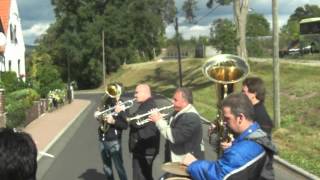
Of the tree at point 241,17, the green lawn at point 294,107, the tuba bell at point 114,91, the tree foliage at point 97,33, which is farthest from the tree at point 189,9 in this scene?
the tuba bell at point 114,91

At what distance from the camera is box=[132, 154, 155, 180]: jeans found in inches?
326

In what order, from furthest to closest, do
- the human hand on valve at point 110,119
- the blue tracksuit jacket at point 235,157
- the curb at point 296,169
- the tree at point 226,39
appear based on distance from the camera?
1. the tree at point 226,39
2. the curb at point 296,169
3. the human hand on valve at point 110,119
4. the blue tracksuit jacket at point 235,157

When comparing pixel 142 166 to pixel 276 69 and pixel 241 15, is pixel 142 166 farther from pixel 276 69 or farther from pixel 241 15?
pixel 241 15

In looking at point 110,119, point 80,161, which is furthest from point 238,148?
point 80,161

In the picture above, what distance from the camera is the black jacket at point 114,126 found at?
927 cm

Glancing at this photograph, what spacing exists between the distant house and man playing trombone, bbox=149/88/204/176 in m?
34.0

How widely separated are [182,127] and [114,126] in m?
2.74

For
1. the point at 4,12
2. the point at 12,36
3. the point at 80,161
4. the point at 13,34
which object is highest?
the point at 4,12

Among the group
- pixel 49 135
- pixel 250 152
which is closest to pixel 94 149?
pixel 49 135

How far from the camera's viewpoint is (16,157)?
319 centimetres

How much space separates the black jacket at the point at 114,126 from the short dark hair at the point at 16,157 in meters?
5.92

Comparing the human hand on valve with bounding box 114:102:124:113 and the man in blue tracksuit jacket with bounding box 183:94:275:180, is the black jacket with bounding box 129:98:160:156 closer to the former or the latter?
the human hand on valve with bounding box 114:102:124:113

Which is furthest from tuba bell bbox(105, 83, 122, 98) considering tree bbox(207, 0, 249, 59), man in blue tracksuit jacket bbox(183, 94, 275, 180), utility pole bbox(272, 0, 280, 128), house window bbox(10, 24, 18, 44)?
house window bbox(10, 24, 18, 44)

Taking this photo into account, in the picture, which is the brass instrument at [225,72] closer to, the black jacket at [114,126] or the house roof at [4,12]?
the black jacket at [114,126]
